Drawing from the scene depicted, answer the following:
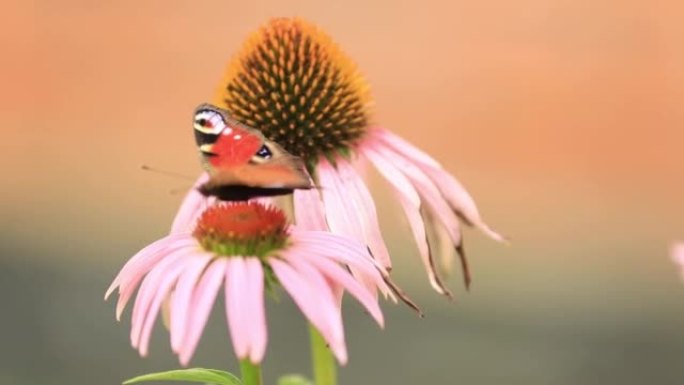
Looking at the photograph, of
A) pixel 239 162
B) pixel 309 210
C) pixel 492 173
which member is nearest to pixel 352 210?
pixel 309 210

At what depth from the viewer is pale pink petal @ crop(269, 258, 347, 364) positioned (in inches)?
13.1

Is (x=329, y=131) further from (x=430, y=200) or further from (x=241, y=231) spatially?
(x=241, y=231)

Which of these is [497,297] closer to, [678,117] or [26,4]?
[678,117]

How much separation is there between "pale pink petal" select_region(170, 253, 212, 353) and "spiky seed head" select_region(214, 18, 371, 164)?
230 mm

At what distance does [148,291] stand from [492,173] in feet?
4.69

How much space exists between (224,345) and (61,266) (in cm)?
44

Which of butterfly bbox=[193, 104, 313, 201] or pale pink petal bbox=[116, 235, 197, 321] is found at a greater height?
butterfly bbox=[193, 104, 313, 201]

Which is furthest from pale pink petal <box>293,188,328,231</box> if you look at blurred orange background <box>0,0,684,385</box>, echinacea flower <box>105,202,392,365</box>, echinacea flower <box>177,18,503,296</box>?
blurred orange background <box>0,0,684,385</box>

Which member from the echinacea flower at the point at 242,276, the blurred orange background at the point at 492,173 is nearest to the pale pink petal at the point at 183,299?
the echinacea flower at the point at 242,276

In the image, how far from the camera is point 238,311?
1.08ft

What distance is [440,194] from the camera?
0.59 m

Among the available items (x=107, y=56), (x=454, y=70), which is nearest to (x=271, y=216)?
(x=454, y=70)

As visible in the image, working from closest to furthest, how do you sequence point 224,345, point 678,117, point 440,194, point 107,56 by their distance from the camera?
point 440,194, point 224,345, point 678,117, point 107,56

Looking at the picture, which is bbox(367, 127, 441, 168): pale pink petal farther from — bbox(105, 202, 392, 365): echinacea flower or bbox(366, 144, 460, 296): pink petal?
bbox(105, 202, 392, 365): echinacea flower
